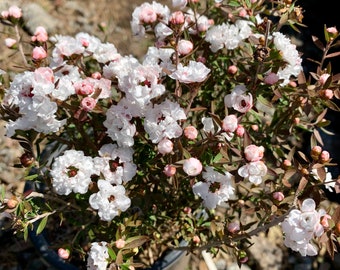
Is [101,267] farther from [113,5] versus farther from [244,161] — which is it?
[113,5]

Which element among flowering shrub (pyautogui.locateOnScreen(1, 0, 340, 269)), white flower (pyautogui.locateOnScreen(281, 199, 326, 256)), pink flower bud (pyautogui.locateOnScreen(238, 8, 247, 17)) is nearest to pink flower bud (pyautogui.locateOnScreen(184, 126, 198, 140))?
flowering shrub (pyautogui.locateOnScreen(1, 0, 340, 269))

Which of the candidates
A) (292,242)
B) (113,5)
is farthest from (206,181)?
(113,5)

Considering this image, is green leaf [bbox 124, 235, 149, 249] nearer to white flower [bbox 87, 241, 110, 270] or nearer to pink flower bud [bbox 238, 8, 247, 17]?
white flower [bbox 87, 241, 110, 270]

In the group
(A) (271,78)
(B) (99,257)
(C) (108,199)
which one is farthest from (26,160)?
(A) (271,78)

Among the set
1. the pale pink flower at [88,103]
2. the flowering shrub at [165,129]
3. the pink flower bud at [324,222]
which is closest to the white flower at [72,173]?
the flowering shrub at [165,129]

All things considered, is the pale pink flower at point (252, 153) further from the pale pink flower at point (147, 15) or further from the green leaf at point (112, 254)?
the pale pink flower at point (147, 15)

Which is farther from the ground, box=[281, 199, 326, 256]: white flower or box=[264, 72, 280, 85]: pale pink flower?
box=[264, 72, 280, 85]: pale pink flower

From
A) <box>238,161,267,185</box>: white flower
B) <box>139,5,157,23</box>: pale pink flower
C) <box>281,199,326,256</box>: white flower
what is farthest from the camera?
<box>139,5,157,23</box>: pale pink flower

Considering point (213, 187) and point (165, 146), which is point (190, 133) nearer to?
point (165, 146)
